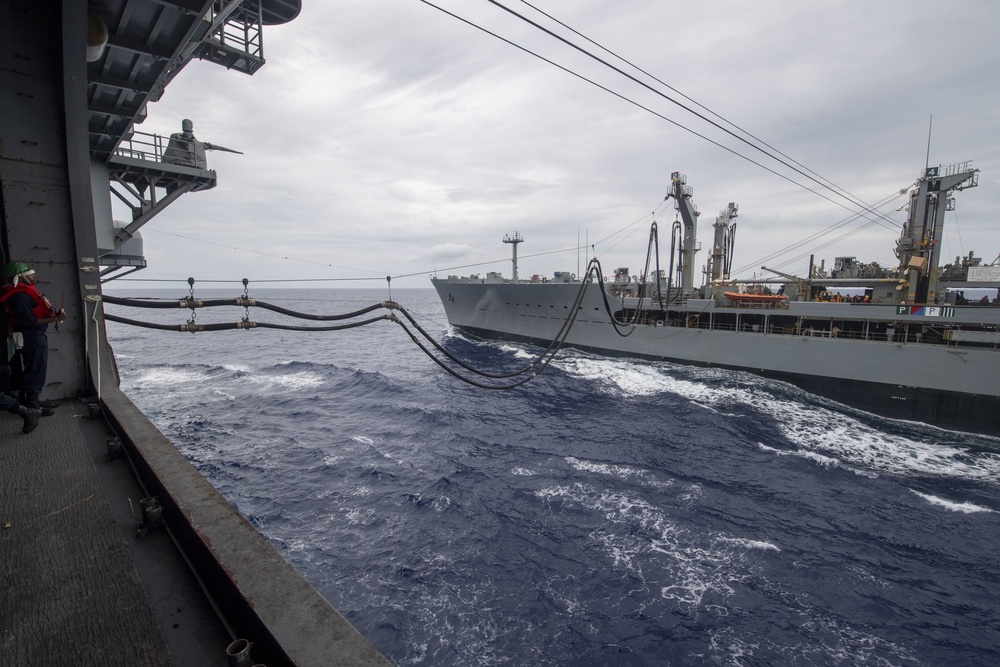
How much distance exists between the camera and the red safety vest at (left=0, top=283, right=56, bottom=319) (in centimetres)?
421

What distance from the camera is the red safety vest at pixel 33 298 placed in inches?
166

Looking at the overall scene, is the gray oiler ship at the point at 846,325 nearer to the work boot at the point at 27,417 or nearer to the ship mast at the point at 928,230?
the ship mast at the point at 928,230

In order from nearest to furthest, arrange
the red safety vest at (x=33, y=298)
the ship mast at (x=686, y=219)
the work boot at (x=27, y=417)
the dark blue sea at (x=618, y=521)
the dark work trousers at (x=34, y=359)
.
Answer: the work boot at (x=27, y=417), the red safety vest at (x=33, y=298), the dark work trousers at (x=34, y=359), the dark blue sea at (x=618, y=521), the ship mast at (x=686, y=219)

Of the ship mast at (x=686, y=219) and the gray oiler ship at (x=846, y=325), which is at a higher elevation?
the ship mast at (x=686, y=219)

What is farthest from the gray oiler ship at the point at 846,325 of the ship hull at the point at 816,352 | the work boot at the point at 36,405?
the work boot at the point at 36,405

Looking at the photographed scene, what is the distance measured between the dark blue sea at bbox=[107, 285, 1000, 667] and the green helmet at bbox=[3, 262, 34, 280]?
20.7 ft

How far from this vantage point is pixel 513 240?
114 feet

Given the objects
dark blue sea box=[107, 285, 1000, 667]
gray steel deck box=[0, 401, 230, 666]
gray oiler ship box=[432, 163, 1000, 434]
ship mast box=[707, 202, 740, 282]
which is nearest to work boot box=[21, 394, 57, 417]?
gray steel deck box=[0, 401, 230, 666]

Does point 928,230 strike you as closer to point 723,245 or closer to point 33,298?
point 723,245

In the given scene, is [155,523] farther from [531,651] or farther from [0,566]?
[531,651]

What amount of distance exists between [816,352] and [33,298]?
28.0m

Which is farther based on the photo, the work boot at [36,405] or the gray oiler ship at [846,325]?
the gray oiler ship at [846,325]

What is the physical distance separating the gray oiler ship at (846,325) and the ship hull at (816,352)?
0.05 m

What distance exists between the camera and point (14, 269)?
428 centimetres
